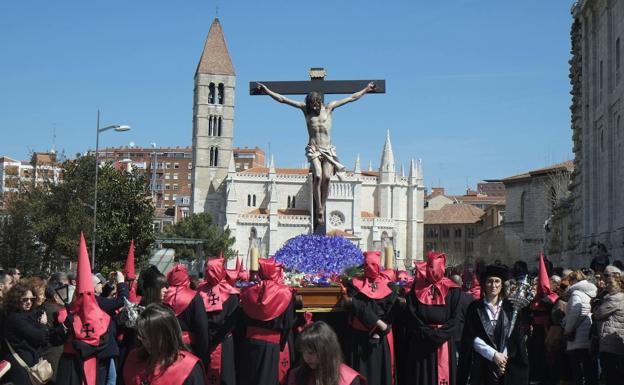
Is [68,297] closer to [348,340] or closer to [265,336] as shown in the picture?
[265,336]

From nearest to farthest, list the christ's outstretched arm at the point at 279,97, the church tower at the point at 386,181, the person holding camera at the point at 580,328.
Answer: the person holding camera at the point at 580,328 < the christ's outstretched arm at the point at 279,97 < the church tower at the point at 386,181

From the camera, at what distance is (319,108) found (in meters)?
14.5

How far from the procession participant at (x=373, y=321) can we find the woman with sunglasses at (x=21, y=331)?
3.51m

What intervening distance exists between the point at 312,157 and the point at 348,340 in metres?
4.56

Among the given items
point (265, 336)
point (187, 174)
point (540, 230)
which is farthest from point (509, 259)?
point (187, 174)

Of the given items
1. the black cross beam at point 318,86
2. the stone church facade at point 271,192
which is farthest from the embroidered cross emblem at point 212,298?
the stone church facade at point 271,192

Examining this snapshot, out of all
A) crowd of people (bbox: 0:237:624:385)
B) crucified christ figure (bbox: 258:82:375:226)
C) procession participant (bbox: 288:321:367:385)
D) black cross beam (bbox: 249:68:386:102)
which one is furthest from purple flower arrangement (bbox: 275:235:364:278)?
procession participant (bbox: 288:321:367:385)

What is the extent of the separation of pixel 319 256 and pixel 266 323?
10.4 feet

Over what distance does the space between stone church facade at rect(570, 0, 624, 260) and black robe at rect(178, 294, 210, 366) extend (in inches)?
929

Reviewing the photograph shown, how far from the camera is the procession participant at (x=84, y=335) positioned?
28.4ft

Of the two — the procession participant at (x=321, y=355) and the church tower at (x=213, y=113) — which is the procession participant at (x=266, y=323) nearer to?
the procession participant at (x=321, y=355)

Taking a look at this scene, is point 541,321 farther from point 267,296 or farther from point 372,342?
point 267,296

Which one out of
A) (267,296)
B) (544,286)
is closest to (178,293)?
(267,296)

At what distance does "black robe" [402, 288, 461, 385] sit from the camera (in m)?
9.65
